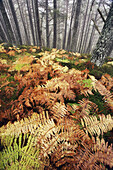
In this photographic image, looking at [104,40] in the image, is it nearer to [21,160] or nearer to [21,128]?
[21,128]

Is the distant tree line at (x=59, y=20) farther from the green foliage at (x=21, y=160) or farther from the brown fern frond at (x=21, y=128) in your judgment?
the green foliage at (x=21, y=160)

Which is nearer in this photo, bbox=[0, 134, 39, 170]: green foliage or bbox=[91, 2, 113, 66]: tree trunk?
bbox=[0, 134, 39, 170]: green foliage

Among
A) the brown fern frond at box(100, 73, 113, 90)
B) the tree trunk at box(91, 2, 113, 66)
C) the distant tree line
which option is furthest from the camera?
the distant tree line

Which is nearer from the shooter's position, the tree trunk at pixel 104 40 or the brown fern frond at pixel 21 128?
the brown fern frond at pixel 21 128

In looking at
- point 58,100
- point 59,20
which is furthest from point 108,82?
point 59,20

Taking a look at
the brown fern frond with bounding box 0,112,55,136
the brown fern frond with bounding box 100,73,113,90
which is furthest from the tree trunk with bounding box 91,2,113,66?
the brown fern frond with bounding box 0,112,55,136

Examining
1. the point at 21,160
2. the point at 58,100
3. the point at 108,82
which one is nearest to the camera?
the point at 21,160

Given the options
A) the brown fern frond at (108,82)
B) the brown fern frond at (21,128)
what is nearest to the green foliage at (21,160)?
the brown fern frond at (21,128)

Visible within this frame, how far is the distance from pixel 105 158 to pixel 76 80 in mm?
1795

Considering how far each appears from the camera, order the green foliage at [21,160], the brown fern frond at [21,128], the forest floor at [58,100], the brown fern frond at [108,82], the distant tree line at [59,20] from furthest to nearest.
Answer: the distant tree line at [59,20] < the brown fern frond at [108,82] < the forest floor at [58,100] < the brown fern frond at [21,128] < the green foliage at [21,160]

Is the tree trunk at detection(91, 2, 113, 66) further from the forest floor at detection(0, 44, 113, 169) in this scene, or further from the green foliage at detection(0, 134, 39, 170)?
the green foliage at detection(0, 134, 39, 170)

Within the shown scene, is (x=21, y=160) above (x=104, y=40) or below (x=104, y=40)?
below

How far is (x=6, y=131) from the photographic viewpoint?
137 cm

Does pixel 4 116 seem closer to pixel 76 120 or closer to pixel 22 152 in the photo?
pixel 22 152
